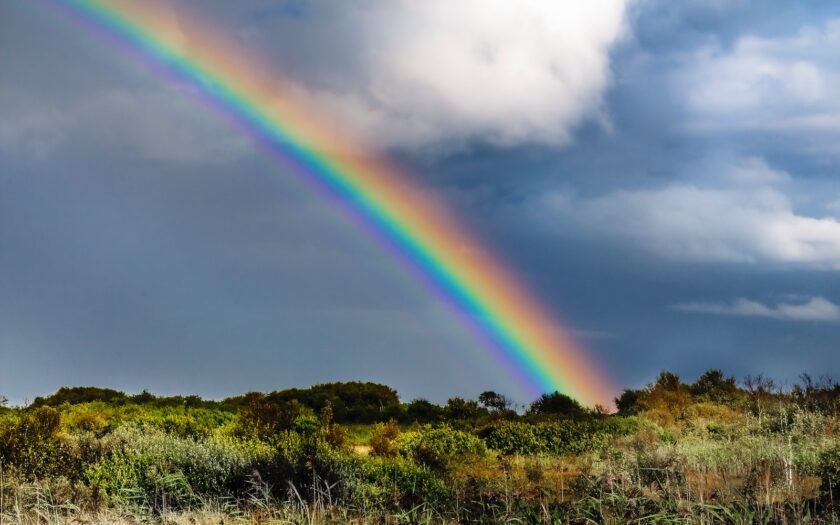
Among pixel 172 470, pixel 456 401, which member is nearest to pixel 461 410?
pixel 456 401

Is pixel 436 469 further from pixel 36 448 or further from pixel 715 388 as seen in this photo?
pixel 715 388

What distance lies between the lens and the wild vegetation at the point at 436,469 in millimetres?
8047

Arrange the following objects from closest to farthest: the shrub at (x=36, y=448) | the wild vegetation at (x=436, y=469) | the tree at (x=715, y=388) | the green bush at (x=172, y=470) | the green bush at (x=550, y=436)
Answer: the wild vegetation at (x=436, y=469), the green bush at (x=172, y=470), the shrub at (x=36, y=448), the green bush at (x=550, y=436), the tree at (x=715, y=388)

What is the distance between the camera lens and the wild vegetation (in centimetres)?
805

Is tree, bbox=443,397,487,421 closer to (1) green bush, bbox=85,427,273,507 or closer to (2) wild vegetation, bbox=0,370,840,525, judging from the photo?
(2) wild vegetation, bbox=0,370,840,525

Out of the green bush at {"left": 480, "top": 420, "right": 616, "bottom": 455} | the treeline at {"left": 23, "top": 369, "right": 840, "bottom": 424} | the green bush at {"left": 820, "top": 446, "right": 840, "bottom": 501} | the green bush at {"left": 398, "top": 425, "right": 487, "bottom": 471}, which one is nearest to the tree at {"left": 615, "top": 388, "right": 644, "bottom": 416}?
the treeline at {"left": 23, "top": 369, "right": 840, "bottom": 424}

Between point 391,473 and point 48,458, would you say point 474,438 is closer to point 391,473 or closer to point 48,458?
point 391,473

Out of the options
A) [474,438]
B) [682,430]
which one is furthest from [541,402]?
[474,438]

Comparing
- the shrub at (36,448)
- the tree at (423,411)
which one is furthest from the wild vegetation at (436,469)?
the tree at (423,411)

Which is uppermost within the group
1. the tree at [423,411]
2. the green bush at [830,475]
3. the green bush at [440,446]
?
the tree at [423,411]

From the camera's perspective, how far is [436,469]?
16.3m

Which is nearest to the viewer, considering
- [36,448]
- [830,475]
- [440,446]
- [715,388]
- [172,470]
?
[830,475]

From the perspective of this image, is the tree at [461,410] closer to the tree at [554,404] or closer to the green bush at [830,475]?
the tree at [554,404]

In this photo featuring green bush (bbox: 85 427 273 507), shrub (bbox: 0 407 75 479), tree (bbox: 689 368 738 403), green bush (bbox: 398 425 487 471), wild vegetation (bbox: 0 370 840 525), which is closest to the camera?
wild vegetation (bbox: 0 370 840 525)
